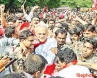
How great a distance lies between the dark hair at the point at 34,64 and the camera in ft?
13.1

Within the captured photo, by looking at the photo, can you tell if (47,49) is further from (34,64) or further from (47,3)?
(47,3)

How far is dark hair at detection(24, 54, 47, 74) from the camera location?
13.1ft

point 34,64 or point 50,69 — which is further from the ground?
point 34,64

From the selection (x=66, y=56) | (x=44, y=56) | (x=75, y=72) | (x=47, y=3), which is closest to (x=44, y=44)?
(x=44, y=56)

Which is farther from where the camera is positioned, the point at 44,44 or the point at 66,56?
the point at 44,44

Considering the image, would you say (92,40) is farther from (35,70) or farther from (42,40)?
(35,70)

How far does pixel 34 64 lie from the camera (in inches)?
158

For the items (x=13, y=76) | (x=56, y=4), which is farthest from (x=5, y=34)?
(x=56, y=4)

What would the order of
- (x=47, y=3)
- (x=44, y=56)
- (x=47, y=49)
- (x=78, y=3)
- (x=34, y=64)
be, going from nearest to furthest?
(x=34, y=64)
(x=44, y=56)
(x=47, y=49)
(x=47, y=3)
(x=78, y=3)

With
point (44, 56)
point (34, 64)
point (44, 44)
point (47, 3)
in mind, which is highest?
point (34, 64)

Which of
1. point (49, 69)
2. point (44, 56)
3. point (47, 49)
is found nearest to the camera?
point (49, 69)

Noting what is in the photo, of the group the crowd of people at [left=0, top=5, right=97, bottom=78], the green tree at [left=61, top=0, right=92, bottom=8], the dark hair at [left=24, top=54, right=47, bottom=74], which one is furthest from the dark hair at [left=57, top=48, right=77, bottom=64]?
the green tree at [left=61, top=0, right=92, bottom=8]

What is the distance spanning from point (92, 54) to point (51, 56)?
656mm

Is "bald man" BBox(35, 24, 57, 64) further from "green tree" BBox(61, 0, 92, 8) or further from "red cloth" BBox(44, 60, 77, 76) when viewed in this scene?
"green tree" BBox(61, 0, 92, 8)
